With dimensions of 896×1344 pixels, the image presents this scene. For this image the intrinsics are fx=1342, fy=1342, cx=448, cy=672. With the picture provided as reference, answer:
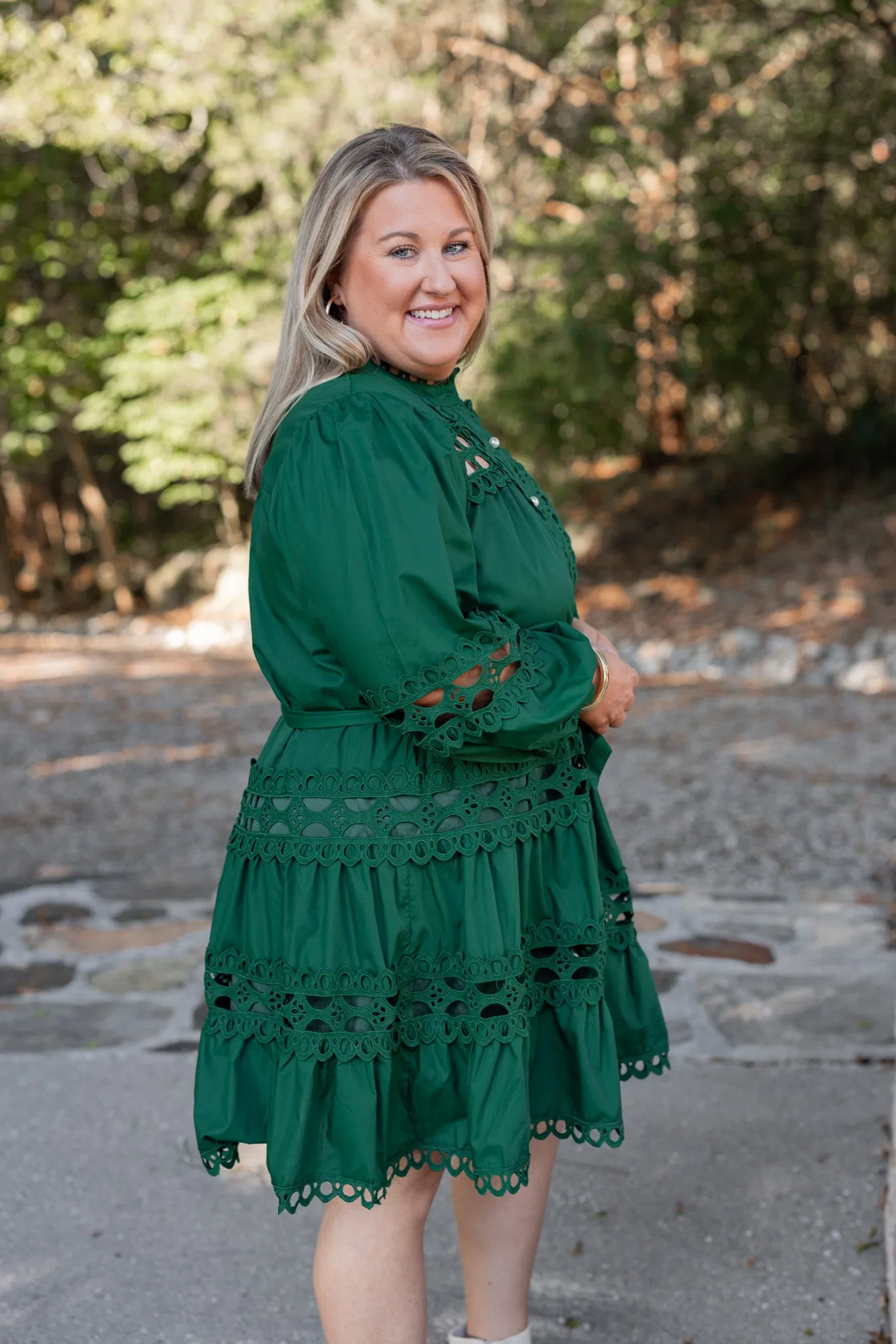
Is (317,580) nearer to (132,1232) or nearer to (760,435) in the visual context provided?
(132,1232)

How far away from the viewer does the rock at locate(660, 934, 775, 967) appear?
12.5ft

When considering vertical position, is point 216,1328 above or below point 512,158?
below

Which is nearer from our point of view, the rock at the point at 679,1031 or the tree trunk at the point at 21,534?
the rock at the point at 679,1031

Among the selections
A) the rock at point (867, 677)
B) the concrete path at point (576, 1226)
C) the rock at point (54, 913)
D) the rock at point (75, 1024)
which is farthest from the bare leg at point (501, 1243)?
the rock at point (867, 677)

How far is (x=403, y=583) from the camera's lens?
1.61m

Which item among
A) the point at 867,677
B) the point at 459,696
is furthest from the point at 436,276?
the point at 867,677

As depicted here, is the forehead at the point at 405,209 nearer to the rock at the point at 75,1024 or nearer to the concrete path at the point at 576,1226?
the concrete path at the point at 576,1226

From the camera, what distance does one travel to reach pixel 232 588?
572 inches

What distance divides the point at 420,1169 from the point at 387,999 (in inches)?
10.8

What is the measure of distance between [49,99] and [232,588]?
5903 mm

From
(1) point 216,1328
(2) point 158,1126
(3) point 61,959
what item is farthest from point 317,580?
(3) point 61,959

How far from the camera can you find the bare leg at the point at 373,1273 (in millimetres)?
1727

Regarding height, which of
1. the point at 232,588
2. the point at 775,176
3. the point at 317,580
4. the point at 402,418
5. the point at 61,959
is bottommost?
the point at 232,588

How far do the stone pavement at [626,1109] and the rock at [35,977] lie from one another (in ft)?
0.03
